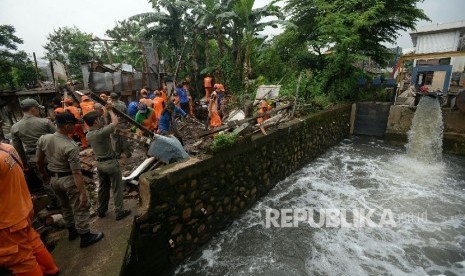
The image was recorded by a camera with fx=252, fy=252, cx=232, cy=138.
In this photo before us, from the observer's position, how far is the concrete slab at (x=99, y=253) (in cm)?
296

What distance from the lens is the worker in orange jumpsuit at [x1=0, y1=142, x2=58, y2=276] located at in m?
2.33

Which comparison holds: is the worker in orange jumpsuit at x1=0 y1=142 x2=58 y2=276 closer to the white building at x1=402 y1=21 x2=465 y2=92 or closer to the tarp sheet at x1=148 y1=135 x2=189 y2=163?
the tarp sheet at x1=148 y1=135 x2=189 y2=163

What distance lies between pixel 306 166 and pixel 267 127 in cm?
283

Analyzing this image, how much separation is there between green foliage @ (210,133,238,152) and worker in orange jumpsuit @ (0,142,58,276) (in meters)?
2.87

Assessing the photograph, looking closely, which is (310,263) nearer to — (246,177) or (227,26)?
(246,177)

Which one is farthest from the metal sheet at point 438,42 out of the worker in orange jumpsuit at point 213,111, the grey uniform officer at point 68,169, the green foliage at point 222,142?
the grey uniform officer at point 68,169

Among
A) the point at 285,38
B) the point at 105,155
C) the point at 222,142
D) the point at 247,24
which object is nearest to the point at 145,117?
the point at 222,142

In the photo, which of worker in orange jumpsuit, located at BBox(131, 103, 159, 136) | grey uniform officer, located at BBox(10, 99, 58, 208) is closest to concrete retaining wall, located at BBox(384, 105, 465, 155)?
worker in orange jumpsuit, located at BBox(131, 103, 159, 136)

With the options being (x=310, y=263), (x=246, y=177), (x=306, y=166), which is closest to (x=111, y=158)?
(x=246, y=177)

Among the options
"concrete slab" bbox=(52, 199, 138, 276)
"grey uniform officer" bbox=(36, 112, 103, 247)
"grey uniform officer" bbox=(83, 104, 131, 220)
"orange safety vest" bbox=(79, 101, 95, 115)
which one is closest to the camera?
"concrete slab" bbox=(52, 199, 138, 276)

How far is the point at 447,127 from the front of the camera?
1040 cm

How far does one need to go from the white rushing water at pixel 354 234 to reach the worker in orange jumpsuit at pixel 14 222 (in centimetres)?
232

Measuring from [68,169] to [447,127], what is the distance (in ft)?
43.1

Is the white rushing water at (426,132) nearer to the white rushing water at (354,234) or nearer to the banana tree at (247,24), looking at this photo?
the white rushing water at (354,234)
